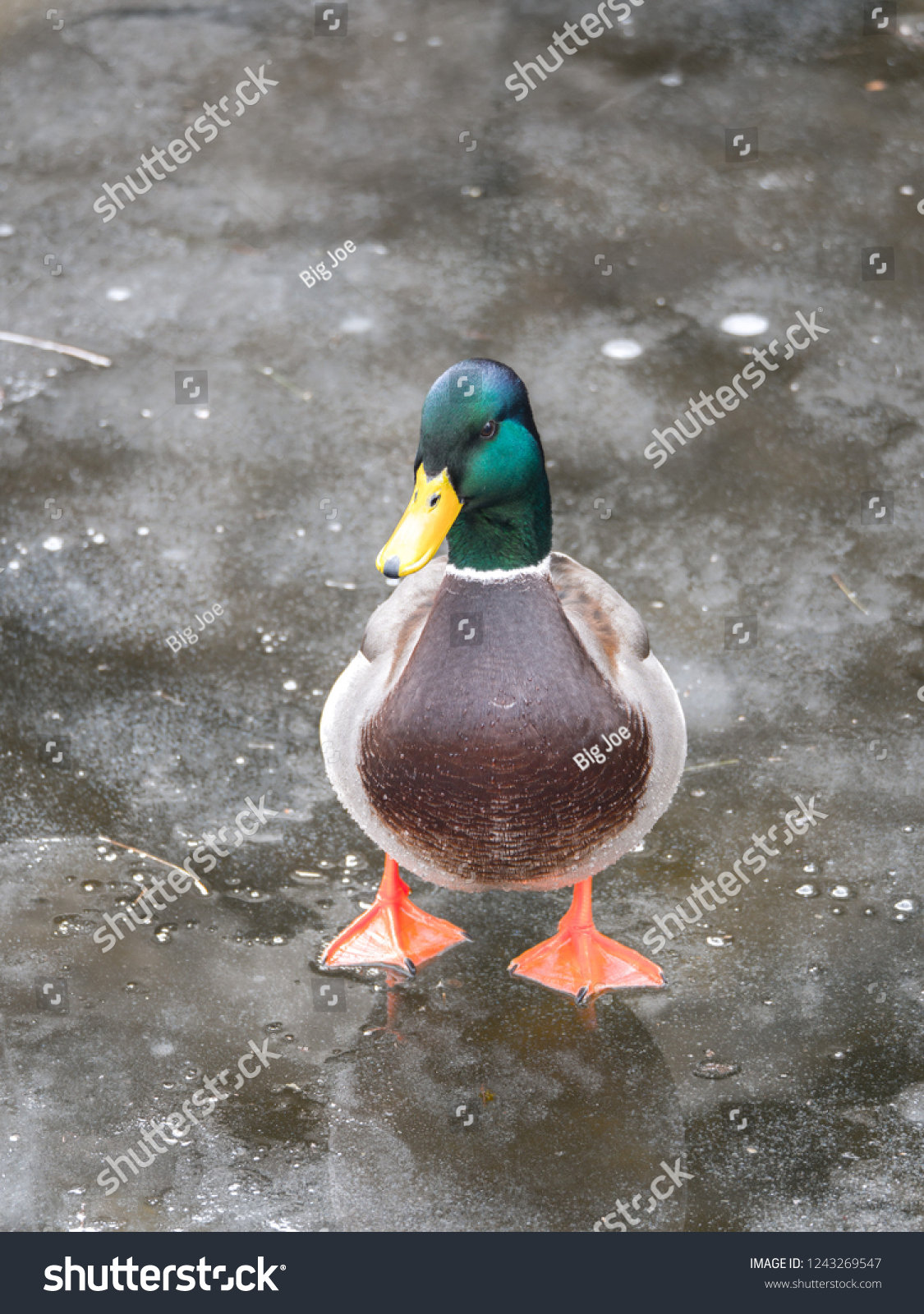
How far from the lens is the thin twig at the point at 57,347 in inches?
221

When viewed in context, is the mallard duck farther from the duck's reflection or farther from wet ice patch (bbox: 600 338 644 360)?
wet ice patch (bbox: 600 338 644 360)

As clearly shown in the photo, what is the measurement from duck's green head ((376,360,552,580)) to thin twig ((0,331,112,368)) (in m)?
2.90

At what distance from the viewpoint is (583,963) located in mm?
3627

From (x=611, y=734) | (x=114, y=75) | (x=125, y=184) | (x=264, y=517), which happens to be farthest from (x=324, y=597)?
(x=114, y=75)

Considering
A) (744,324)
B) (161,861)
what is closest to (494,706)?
(161,861)

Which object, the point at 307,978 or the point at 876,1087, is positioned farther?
the point at 307,978

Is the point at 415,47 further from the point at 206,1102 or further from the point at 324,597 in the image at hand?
the point at 206,1102

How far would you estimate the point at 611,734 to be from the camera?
318cm

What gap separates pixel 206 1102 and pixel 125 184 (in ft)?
15.2

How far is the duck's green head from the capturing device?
300cm

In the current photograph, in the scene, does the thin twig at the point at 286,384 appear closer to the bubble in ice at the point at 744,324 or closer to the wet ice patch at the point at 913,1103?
the bubble in ice at the point at 744,324

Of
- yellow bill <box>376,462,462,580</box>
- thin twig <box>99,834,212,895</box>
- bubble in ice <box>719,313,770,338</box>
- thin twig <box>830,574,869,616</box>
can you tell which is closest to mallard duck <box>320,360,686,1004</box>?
yellow bill <box>376,462,462,580</box>

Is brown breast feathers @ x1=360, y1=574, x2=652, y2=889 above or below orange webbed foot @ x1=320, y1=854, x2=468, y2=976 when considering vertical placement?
above

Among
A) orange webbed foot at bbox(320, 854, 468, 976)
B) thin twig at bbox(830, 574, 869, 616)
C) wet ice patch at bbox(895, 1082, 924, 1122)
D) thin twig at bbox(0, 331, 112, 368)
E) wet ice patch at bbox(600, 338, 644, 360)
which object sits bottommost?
orange webbed foot at bbox(320, 854, 468, 976)
